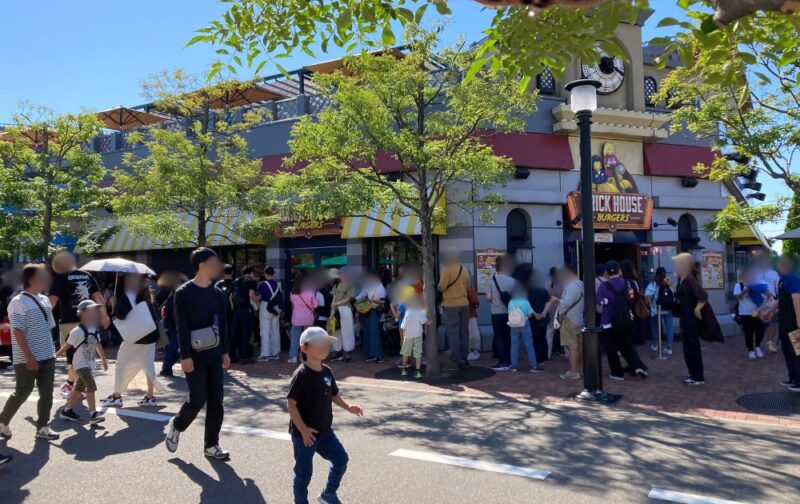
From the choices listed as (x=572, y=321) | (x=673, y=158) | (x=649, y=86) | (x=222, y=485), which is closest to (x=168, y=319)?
(x=222, y=485)

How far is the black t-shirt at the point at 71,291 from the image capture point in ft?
26.0

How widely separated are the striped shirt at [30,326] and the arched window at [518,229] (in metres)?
10.1

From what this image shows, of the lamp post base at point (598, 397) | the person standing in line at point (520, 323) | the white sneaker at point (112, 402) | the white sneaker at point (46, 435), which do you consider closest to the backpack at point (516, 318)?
the person standing in line at point (520, 323)

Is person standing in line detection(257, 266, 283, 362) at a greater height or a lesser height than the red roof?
lesser

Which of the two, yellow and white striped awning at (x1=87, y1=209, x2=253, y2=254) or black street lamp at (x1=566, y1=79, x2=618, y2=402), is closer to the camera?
black street lamp at (x1=566, y1=79, x2=618, y2=402)

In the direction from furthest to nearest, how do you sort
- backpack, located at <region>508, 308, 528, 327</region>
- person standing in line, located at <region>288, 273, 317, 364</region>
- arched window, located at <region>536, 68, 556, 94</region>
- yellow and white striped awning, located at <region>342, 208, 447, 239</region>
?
arched window, located at <region>536, 68, 556, 94</region>, yellow and white striped awning, located at <region>342, 208, 447, 239</region>, person standing in line, located at <region>288, 273, 317, 364</region>, backpack, located at <region>508, 308, 528, 327</region>

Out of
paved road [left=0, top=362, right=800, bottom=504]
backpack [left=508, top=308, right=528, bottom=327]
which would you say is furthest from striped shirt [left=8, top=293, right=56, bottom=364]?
backpack [left=508, top=308, right=528, bottom=327]

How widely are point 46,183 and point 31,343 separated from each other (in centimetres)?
1125

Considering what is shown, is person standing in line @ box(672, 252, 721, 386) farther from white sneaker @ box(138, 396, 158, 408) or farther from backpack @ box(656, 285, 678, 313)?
white sneaker @ box(138, 396, 158, 408)

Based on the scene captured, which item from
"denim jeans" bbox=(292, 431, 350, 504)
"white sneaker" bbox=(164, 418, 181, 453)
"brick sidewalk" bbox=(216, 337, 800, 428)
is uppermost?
"denim jeans" bbox=(292, 431, 350, 504)

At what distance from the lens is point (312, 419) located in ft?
13.4

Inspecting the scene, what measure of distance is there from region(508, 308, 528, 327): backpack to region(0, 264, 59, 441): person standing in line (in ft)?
22.0

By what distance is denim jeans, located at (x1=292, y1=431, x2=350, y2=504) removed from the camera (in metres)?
4.05

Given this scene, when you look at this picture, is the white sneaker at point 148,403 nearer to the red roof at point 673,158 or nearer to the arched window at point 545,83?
the arched window at point 545,83
